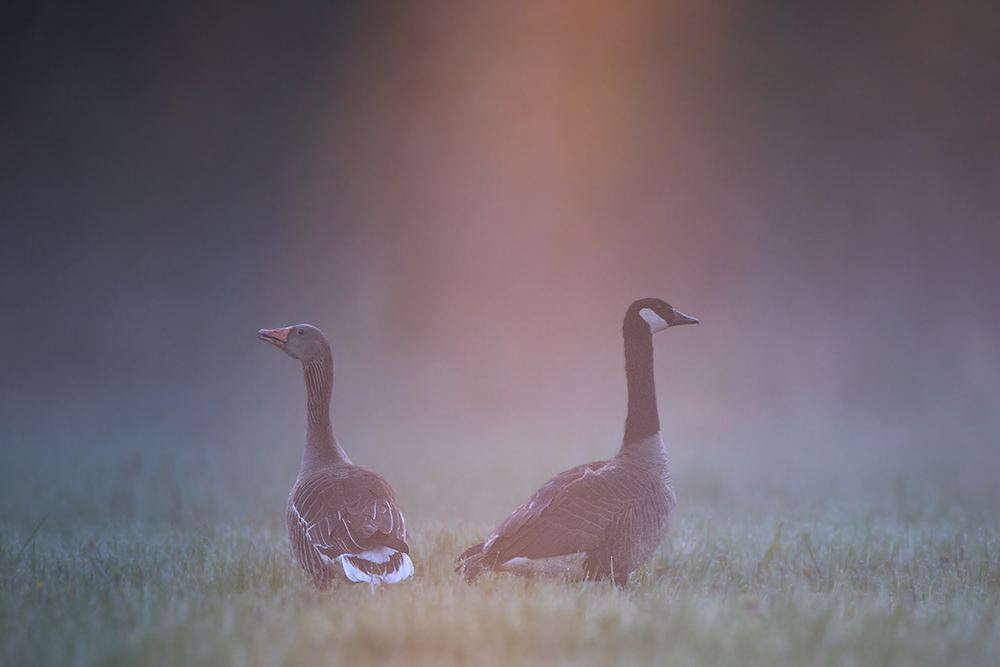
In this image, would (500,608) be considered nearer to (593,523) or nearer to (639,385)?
(593,523)

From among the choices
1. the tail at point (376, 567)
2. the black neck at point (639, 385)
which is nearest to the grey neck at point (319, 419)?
the tail at point (376, 567)

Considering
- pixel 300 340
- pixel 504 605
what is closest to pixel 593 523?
pixel 504 605

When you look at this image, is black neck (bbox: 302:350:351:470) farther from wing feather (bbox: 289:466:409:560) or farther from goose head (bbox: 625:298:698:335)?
goose head (bbox: 625:298:698:335)

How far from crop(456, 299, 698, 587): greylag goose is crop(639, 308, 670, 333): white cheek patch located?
2.87 feet

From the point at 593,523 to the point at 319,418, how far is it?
2.41 meters

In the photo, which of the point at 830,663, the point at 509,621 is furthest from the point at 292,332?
the point at 830,663

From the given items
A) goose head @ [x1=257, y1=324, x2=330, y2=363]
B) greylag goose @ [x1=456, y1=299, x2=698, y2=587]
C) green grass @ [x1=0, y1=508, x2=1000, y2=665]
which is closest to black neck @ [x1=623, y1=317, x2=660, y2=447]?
greylag goose @ [x1=456, y1=299, x2=698, y2=587]

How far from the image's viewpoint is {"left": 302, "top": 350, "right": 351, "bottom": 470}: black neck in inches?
247

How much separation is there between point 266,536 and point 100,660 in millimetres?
3585

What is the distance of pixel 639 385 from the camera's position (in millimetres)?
6359

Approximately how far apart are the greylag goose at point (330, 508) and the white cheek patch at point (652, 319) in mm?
2554

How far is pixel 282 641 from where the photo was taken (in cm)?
394

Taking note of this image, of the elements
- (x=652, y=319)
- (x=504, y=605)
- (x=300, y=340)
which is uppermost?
(x=652, y=319)

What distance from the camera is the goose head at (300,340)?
20.8 feet
